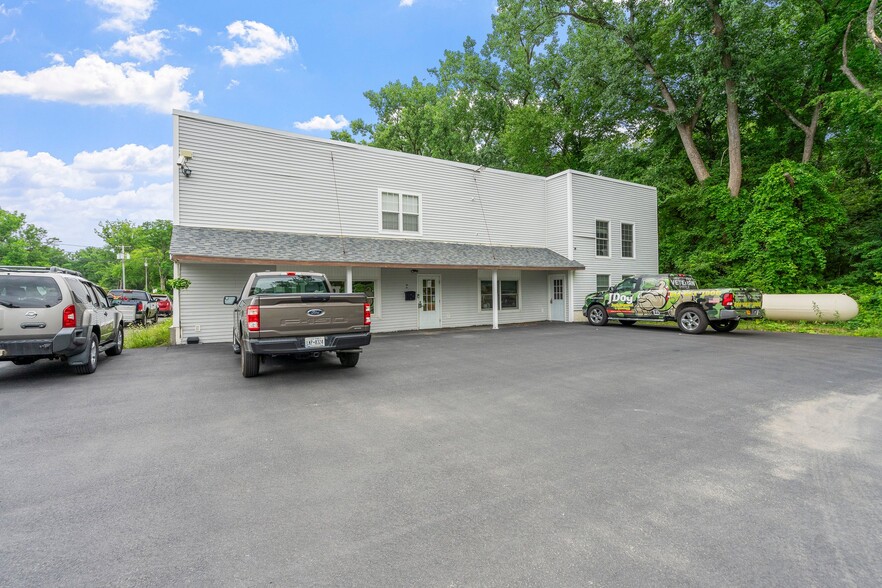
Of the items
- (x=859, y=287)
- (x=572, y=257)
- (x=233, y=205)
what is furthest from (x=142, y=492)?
(x=859, y=287)

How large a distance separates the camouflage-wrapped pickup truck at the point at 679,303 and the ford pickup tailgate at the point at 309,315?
1058 cm

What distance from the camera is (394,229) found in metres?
14.4

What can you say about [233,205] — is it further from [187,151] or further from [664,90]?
[664,90]

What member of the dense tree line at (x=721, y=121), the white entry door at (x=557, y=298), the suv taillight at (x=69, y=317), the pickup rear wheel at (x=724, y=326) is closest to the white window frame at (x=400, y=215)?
the white entry door at (x=557, y=298)

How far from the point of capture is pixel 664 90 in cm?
2017

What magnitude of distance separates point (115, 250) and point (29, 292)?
6530 centimetres

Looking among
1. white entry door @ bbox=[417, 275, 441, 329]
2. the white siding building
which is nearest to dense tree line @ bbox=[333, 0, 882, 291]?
the white siding building

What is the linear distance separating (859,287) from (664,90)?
12.3 m

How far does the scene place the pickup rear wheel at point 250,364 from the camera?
6.64 meters

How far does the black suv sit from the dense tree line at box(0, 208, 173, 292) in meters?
43.9

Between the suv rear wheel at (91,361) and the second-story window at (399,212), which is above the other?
the second-story window at (399,212)

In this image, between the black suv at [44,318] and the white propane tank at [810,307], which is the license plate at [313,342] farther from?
the white propane tank at [810,307]

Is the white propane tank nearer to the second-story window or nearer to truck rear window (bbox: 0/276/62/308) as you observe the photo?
the second-story window

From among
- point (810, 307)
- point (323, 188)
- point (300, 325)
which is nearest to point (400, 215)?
point (323, 188)
